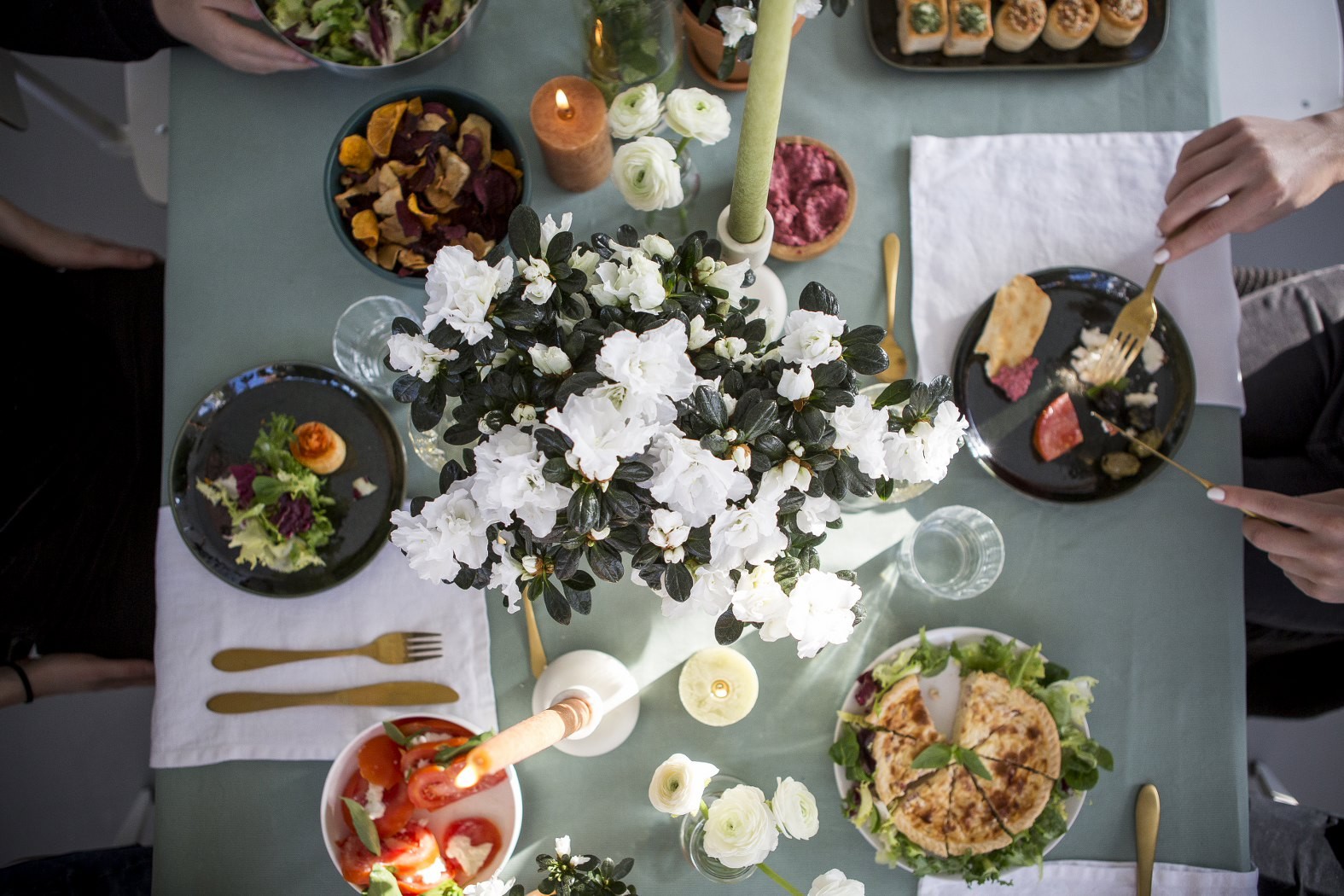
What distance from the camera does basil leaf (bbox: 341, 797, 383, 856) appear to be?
3.19ft

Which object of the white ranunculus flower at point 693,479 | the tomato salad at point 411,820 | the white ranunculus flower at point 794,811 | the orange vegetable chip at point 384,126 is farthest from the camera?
the orange vegetable chip at point 384,126

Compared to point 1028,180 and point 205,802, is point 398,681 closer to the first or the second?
point 205,802

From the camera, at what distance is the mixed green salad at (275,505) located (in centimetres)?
113

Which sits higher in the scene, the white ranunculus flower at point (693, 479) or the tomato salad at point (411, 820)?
the white ranunculus flower at point (693, 479)

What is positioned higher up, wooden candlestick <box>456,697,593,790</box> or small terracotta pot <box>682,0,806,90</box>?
small terracotta pot <box>682,0,806,90</box>

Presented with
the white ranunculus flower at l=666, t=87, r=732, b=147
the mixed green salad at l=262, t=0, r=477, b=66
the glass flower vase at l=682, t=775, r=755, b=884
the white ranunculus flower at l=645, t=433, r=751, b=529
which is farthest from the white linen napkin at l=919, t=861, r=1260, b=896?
the mixed green salad at l=262, t=0, r=477, b=66

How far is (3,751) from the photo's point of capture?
90.2 inches

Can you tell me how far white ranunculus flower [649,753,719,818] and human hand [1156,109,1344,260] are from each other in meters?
1.01

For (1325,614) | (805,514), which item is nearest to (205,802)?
(805,514)

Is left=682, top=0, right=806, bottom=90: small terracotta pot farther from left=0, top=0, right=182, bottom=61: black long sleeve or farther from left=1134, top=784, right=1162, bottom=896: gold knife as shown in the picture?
left=1134, top=784, right=1162, bottom=896: gold knife

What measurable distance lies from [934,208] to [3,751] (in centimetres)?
289

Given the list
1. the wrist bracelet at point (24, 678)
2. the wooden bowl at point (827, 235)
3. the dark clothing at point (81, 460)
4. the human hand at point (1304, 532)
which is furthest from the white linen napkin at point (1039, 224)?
the wrist bracelet at point (24, 678)

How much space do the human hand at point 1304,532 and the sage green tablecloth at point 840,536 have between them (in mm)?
57

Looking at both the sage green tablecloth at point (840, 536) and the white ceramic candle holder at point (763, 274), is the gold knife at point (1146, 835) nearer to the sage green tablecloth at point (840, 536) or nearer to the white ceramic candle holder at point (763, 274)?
the sage green tablecloth at point (840, 536)
